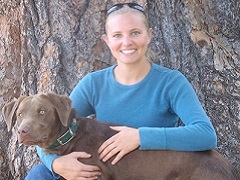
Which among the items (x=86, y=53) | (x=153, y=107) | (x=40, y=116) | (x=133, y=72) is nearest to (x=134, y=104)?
(x=153, y=107)

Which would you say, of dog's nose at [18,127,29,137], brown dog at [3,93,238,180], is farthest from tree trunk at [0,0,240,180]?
dog's nose at [18,127,29,137]

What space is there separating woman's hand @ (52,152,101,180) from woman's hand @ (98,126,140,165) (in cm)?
11

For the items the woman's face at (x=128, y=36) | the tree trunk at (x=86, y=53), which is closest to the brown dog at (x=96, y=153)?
the woman's face at (x=128, y=36)

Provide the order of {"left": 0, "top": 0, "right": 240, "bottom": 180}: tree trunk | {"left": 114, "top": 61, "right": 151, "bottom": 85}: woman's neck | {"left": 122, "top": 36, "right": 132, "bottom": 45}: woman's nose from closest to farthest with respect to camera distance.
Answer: {"left": 122, "top": 36, "right": 132, "bottom": 45}: woman's nose, {"left": 114, "top": 61, "right": 151, "bottom": 85}: woman's neck, {"left": 0, "top": 0, "right": 240, "bottom": 180}: tree trunk

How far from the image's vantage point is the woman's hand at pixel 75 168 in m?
4.07

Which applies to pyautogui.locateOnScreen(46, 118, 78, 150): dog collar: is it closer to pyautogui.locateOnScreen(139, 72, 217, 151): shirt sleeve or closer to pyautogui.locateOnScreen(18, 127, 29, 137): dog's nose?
pyautogui.locateOnScreen(18, 127, 29, 137): dog's nose

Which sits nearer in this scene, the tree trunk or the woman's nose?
the woman's nose

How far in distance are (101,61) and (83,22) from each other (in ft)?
1.25

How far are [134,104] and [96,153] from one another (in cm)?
51

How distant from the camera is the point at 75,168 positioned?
13.4 ft

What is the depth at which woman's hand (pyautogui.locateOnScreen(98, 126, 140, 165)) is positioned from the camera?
13.4 ft

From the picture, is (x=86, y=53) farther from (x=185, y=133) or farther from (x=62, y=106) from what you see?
(x=185, y=133)

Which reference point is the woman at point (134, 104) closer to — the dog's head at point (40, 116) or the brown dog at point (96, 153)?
the brown dog at point (96, 153)

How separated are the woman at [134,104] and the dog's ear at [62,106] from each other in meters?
0.28
